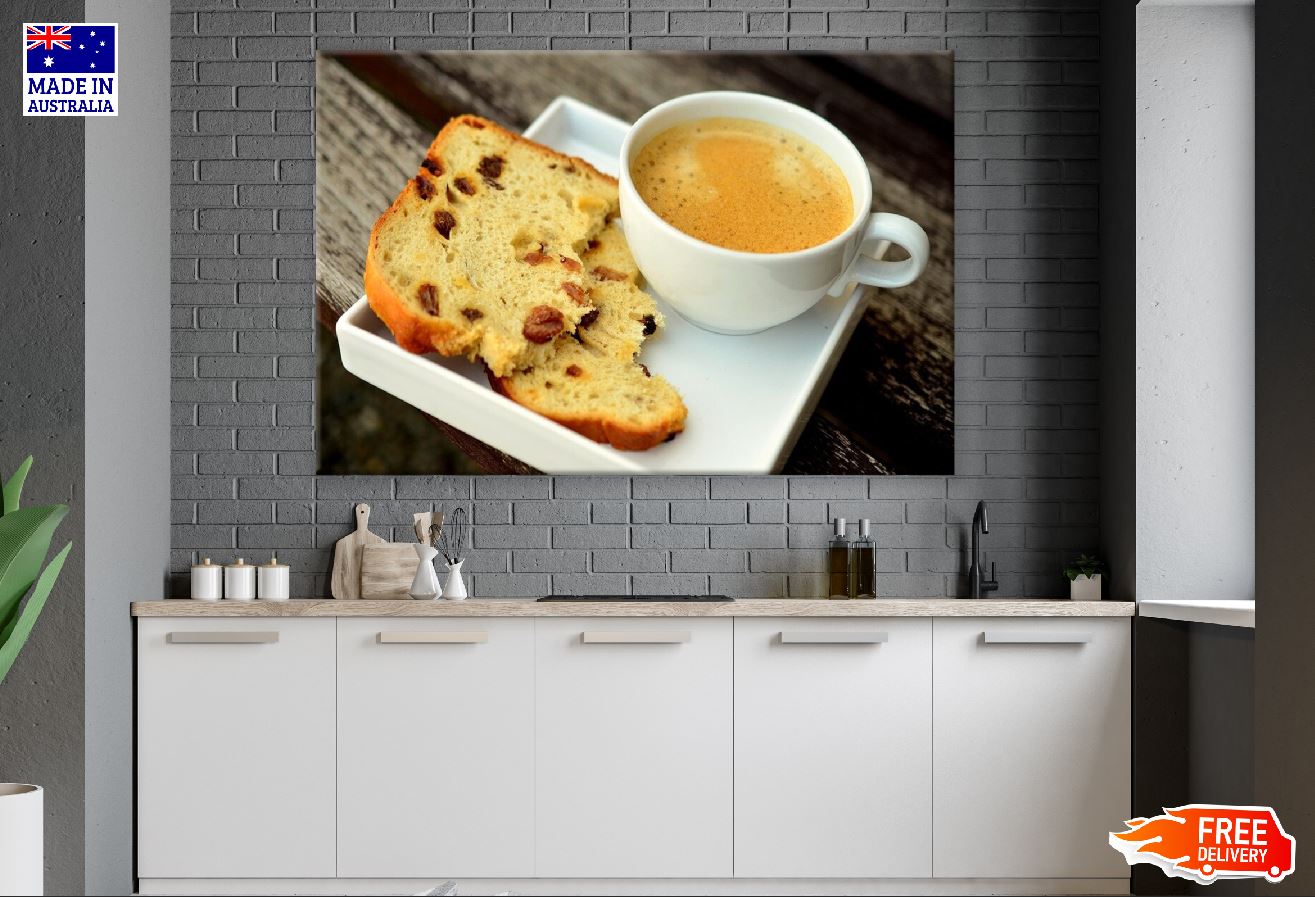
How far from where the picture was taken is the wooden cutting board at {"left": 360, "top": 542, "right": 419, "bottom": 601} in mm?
3242

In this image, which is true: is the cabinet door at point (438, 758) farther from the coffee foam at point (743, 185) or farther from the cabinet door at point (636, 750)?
the coffee foam at point (743, 185)

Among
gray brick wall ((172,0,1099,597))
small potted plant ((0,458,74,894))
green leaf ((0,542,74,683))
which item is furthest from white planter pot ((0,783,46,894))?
gray brick wall ((172,0,1099,597))

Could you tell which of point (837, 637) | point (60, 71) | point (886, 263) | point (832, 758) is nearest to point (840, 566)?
point (837, 637)

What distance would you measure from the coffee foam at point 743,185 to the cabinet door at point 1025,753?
1169 millimetres

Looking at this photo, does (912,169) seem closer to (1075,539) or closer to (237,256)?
(1075,539)

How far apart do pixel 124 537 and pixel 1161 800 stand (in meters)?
2.82

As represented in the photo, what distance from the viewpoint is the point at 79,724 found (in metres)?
2.81

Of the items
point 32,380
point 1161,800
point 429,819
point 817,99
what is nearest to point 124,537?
point 32,380

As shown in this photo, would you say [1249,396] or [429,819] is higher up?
[1249,396]

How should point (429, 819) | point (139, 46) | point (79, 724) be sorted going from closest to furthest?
point (79, 724) → point (429, 819) → point (139, 46)

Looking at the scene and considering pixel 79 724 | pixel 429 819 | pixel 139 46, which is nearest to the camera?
pixel 79 724

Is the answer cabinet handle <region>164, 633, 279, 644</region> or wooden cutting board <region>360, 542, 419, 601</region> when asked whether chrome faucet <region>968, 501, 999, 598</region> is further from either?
cabinet handle <region>164, 633, 279, 644</region>

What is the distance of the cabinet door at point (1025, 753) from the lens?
9.88 feet

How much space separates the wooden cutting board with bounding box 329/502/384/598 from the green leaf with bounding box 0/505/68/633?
3.26 feet
